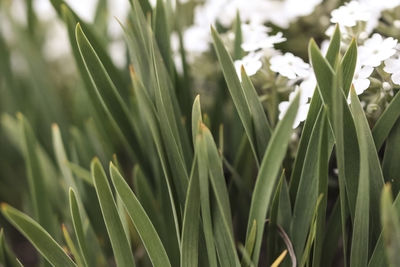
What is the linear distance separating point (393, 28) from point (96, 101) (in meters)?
0.37

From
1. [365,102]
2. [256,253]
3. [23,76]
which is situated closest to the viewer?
[256,253]

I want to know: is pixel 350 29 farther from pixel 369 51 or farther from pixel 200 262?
pixel 200 262

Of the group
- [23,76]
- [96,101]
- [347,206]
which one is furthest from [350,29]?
[23,76]

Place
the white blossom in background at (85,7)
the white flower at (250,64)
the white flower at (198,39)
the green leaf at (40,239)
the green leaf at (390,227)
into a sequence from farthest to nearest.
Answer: the white blossom in background at (85,7) < the white flower at (198,39) < the white flower at (250,64) < the green leaf at (40,239) < the green leaf at (390,227)

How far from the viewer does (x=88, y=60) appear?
0.52 m

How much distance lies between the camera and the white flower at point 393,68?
50 centimetres

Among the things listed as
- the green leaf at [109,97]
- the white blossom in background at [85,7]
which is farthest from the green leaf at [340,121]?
the white blossom in background at [85,7]

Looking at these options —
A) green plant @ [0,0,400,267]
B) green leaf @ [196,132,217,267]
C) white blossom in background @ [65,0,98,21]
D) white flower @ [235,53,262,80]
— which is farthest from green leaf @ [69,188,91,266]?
white blossom in background @ [65,0,98,21]

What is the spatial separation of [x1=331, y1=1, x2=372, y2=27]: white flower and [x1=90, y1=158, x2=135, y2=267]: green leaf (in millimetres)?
290

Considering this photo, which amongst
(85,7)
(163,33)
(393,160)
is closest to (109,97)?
(163,33)

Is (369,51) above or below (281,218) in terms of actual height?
above

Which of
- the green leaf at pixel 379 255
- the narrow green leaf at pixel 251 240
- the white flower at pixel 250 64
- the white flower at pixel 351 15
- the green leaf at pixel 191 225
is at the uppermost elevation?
the white flower at pixel 351 15

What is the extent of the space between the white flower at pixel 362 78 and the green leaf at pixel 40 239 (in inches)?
12.6

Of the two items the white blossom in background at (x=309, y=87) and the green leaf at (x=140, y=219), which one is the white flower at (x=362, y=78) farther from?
the green leaf at (x=140, y=219)
